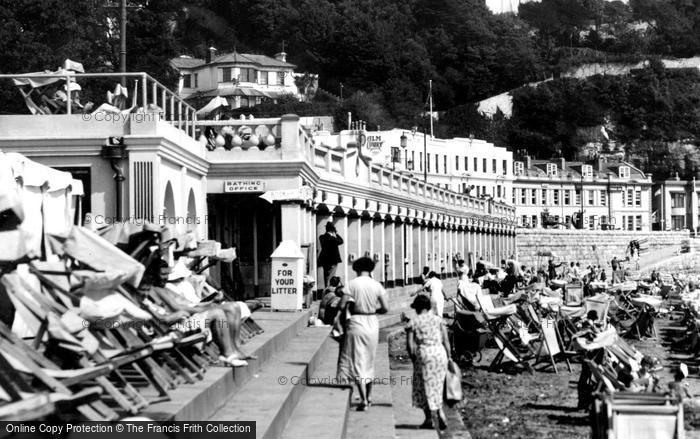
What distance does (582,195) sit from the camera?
121m

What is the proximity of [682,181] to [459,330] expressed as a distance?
411 ft

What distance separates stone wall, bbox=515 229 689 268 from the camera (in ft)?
318

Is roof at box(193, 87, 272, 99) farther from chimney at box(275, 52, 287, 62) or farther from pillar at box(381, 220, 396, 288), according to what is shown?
pillar at box(381, 220, 396, 288)

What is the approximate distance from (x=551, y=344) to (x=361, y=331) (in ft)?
25.6

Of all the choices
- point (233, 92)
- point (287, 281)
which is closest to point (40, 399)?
point (287, 281)

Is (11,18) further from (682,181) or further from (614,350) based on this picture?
(682,181)

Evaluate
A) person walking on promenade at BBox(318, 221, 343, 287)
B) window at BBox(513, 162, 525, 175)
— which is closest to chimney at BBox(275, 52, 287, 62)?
window at BBox(513, 162, 525, 175)

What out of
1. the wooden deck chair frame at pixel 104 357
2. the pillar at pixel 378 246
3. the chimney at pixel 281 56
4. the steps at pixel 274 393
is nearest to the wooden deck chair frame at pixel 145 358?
the wooden deck chair frame at pixel 104 357

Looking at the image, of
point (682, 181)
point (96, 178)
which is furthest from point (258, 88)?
point (96, 178)

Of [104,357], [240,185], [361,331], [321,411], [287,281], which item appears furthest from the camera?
[240,185]

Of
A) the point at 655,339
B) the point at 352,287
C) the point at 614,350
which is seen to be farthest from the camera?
the point at 655,339

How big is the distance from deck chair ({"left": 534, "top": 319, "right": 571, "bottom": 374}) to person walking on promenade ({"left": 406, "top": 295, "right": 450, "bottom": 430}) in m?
7.19

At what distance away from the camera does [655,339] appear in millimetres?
30766

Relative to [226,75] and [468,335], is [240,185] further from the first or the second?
[226,75]
